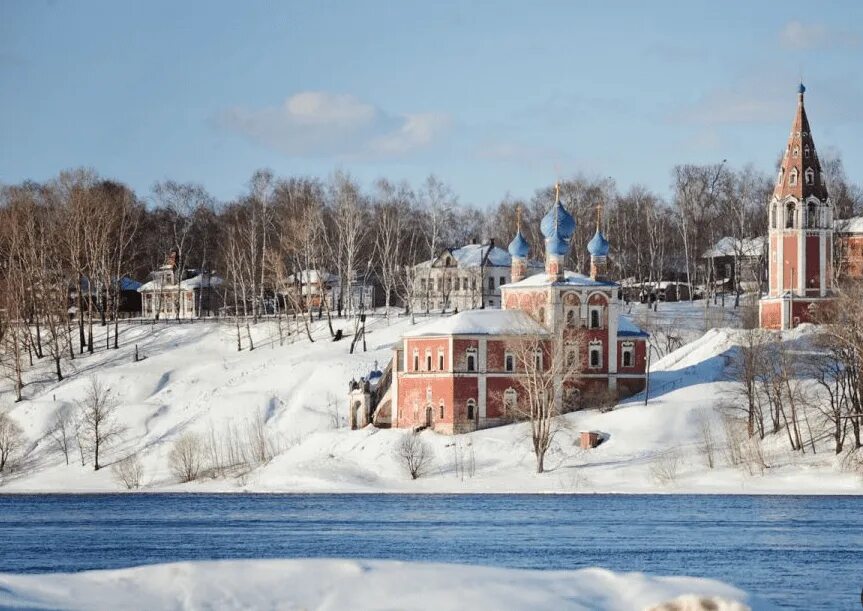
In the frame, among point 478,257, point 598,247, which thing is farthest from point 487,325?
point 478,257

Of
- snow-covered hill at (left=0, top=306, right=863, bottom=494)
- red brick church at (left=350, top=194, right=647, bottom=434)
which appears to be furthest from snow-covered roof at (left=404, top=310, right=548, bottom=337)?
snow-covered hill at (left=0, top=306, right=863, bottom=494)

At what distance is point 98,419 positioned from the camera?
5988 centimetres

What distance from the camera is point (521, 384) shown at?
5866cm

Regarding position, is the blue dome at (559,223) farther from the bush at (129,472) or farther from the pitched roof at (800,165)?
the bush at (129,472)

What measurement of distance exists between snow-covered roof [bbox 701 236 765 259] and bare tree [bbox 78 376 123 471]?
35115 mm

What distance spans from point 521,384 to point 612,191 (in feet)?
130

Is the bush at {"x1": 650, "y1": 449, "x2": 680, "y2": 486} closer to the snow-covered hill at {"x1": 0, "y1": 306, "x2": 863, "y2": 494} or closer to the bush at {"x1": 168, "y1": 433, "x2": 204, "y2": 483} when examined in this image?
the snow-covered hill at {"x1": 0, "y1": 306, "x2": 863, "y2": 494}

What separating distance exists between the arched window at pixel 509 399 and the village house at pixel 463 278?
1100 inches

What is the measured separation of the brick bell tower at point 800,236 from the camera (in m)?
65.0

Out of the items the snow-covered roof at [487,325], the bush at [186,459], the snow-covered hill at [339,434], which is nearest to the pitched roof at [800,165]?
the snow-covered hill at [339,434]

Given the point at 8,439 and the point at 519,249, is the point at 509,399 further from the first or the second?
the point at 8,439

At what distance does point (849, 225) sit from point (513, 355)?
34.4 m

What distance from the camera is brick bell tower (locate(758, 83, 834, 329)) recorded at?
213 ft

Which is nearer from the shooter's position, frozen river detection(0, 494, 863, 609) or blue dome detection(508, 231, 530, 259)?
frozen river detection(0, 494, 863, 609)
